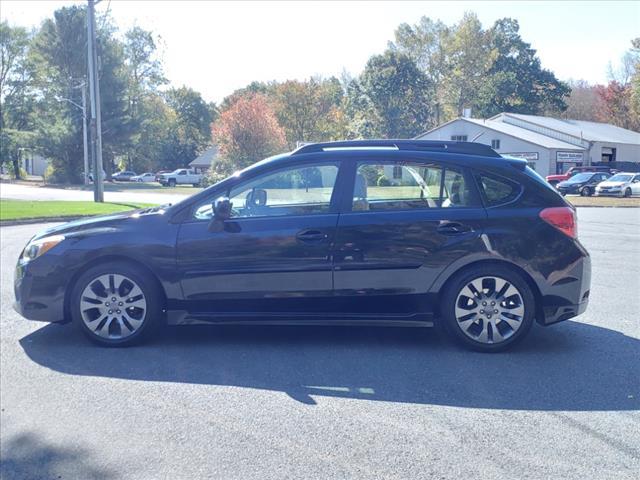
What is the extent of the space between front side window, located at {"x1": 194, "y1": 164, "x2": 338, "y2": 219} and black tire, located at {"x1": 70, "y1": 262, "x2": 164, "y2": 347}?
28.4 inches

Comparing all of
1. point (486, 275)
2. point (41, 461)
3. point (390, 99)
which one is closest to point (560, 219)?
point (486, 275)

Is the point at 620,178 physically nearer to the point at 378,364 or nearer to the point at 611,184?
the point at 611,184

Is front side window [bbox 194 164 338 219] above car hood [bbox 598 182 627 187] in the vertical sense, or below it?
below

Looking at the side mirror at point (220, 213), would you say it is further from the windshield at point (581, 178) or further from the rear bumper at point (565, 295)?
the windshield at point (581, 178)

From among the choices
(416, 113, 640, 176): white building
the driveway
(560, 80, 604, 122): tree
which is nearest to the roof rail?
the driveway

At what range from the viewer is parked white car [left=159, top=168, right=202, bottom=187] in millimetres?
61406

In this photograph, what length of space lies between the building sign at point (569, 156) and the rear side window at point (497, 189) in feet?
139

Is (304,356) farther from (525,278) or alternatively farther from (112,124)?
(112,124)

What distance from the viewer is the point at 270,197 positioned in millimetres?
5703

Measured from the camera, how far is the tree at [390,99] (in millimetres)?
58312

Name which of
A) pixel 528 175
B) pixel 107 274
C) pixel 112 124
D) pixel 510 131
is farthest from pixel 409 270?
pixel 112 124

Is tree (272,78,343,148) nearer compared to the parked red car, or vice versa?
the parked red car

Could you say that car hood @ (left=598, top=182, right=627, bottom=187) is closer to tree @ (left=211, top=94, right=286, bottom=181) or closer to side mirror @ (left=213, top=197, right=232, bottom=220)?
tree @ (left=211, top=94, right=286, bottom=181)

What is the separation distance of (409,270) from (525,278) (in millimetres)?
1004
